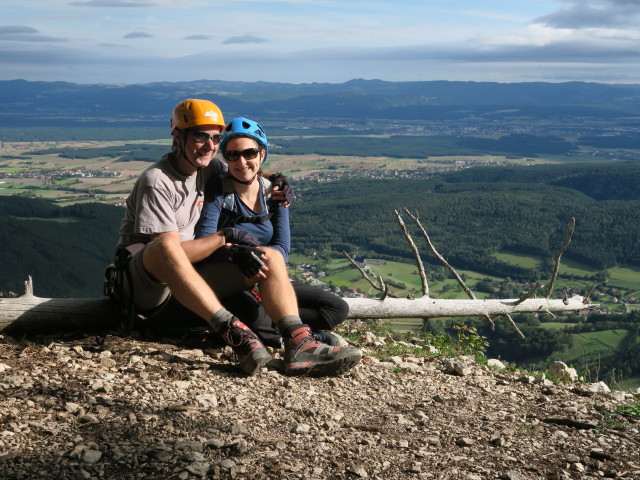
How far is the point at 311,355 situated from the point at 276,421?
1.01 m

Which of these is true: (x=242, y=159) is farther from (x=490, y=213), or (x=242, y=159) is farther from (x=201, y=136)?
(x=490, y=213)

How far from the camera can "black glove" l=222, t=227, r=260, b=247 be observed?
19.2ft

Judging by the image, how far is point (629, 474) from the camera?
4250mm

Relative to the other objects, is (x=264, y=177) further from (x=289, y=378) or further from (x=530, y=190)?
(x=530, y=190)

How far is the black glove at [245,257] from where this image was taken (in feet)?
18.8

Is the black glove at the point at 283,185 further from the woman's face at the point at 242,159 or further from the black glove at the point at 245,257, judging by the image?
the black glove at the point at 245,257

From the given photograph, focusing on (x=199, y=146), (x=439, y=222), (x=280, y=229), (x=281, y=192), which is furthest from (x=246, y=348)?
(x=439, y=222)

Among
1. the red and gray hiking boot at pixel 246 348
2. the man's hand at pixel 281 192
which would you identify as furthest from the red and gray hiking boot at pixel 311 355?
the man's hand at pixel 281 192

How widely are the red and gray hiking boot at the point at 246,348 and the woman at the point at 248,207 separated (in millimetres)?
689

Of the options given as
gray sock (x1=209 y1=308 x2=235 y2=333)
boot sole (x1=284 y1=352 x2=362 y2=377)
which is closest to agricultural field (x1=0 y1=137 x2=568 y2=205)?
gray sock (x1=209 y1=308 x2=235 y2=333)

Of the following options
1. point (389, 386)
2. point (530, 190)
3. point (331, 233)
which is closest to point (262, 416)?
point (389, 386)

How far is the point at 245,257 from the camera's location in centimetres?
575

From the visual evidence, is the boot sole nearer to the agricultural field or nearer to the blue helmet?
the blue helmet

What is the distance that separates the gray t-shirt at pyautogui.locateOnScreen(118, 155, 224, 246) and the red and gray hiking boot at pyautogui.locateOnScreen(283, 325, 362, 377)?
1.35 meters
